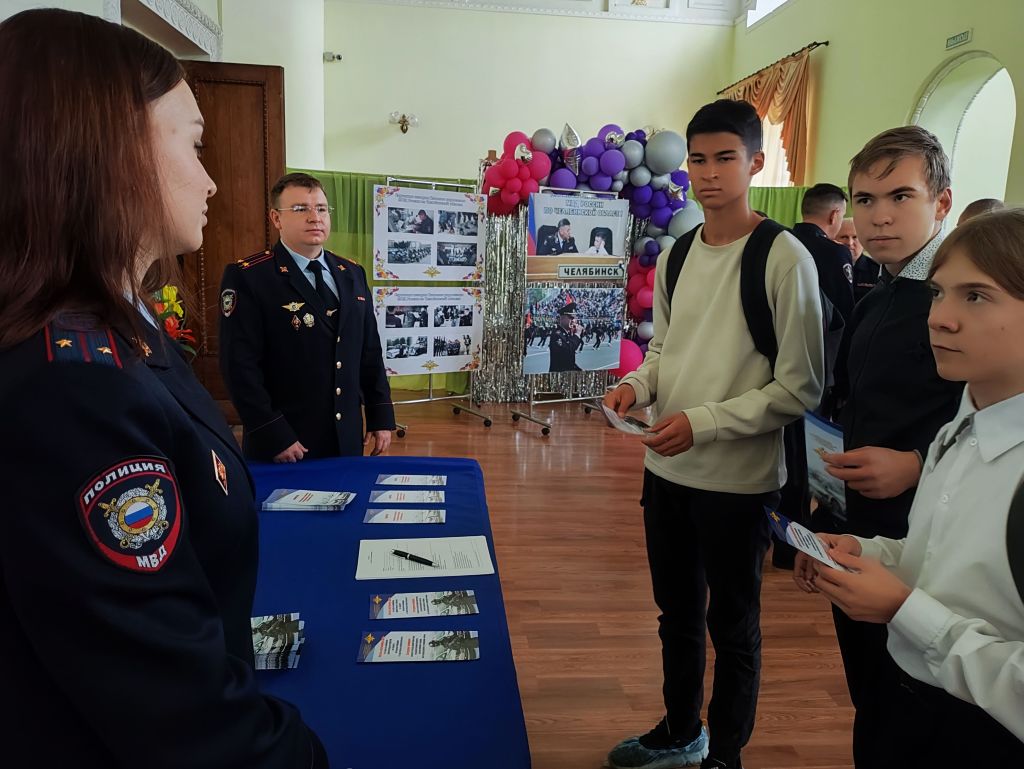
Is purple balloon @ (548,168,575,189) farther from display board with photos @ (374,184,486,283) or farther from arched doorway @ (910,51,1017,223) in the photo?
arched doorway @ (910,51,1017,223)

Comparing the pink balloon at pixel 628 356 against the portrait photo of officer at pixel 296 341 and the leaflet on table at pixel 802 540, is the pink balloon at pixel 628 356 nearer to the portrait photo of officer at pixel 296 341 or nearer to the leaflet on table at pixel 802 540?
the portrait photo of officer at pixel 296 341

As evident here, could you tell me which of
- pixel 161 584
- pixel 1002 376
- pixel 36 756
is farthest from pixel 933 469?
pixel 36 756

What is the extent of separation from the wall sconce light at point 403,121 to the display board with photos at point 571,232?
4.57 metres

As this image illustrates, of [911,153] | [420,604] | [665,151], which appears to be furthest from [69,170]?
[665,151]

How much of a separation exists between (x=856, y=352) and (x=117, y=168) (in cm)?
142

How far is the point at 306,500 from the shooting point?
1.47m

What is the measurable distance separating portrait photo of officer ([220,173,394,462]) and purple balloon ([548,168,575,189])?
3.47 m

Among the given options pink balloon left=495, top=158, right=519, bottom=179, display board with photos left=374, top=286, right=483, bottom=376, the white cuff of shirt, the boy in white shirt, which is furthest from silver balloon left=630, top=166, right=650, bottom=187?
the white cuff of shirt

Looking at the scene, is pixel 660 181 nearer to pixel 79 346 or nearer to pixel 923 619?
pixel 923 619

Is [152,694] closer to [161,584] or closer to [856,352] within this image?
[161,584]

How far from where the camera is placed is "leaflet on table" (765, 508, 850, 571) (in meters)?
0.92

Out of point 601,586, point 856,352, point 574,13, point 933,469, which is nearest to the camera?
point 933,469

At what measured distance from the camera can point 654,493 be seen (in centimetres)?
169

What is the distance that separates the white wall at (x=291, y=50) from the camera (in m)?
5.75
